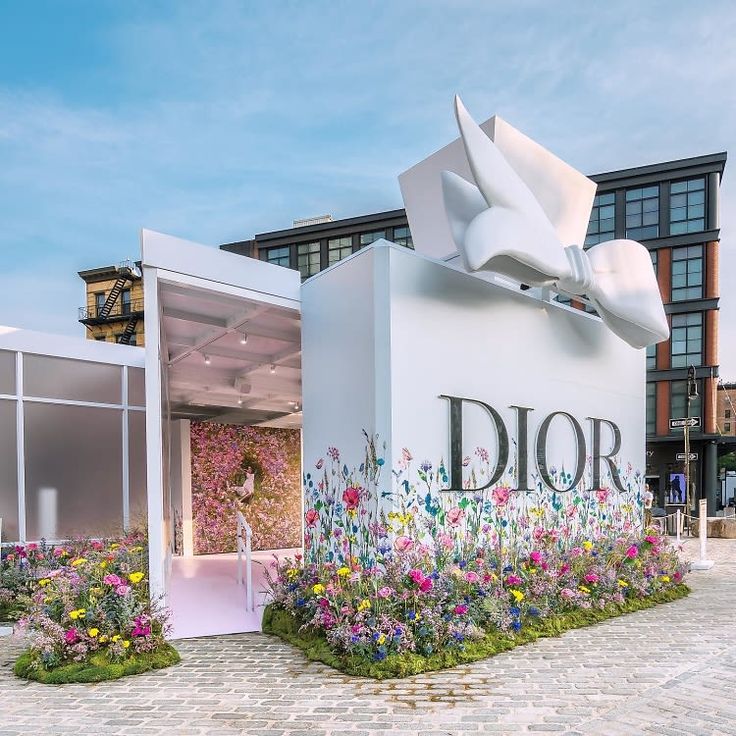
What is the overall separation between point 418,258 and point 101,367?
6.99 metres

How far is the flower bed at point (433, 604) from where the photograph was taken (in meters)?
5.61

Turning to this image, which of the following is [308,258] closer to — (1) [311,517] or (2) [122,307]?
(2) [122,307]

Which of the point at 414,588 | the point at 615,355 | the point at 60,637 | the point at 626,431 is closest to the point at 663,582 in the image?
the point at 626,431

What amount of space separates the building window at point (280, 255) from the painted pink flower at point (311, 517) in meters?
34.4

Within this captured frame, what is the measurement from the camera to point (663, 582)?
29.2 ft

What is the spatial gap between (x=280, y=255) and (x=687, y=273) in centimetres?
2233

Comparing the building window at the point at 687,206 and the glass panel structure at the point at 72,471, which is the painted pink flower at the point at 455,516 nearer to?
the glass panel structure at the point at 72,471

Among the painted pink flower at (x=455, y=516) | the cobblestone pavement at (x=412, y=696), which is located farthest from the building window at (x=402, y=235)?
the cobblestone pavement at (x=412, y=696)

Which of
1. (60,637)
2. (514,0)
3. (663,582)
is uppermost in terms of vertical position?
(514,0)

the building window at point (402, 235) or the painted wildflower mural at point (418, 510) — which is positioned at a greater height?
the building window at point (402, 235)

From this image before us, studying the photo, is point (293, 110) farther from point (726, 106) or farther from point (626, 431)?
point (626, 431)

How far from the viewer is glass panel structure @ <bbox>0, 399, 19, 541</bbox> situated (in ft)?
32.6

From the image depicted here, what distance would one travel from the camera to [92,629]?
5.61 metres

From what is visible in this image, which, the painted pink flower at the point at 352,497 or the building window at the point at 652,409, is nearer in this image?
the painted pink flower at the point at 352,497
